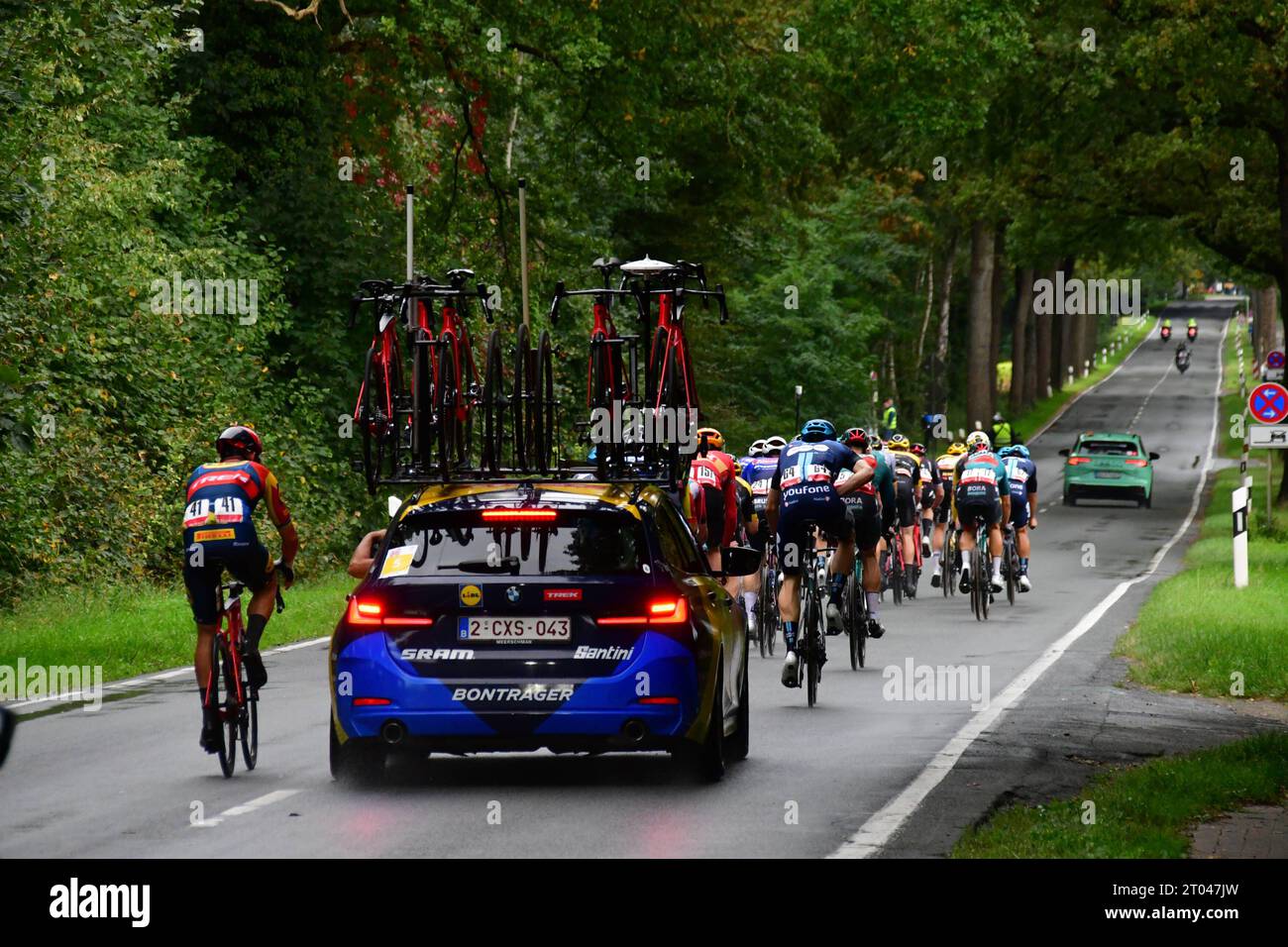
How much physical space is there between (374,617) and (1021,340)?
73824 mm

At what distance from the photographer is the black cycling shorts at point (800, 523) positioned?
1595 cm

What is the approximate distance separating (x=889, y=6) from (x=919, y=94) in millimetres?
1730

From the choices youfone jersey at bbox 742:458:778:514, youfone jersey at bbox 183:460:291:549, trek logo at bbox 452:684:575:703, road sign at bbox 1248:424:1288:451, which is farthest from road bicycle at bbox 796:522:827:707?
road sign at bbox 1248:424:1288:451

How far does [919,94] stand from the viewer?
38062 mm

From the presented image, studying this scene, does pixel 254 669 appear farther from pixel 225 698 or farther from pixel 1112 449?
pixel 1112 449

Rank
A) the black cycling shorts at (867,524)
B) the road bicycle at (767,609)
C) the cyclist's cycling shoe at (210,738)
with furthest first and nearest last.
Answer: the road bicycle at (767,609) → the black cycling shorts at (867,524) → the cyclist's cycling shoe at (210,738)

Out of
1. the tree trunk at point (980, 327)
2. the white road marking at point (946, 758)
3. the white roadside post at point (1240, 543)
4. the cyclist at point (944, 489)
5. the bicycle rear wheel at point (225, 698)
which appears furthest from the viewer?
the tree trunk at point (980, 327)

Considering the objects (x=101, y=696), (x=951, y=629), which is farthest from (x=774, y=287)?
(x=101, y=696)

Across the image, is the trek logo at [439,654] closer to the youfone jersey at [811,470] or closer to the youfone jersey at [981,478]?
the youfone jersey at [811,470]

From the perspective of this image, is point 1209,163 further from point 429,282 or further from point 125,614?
point 429,282

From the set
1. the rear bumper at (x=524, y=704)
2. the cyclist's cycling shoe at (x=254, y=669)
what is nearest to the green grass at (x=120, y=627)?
the cyclist's cycling shoe at (x=254, y=669)

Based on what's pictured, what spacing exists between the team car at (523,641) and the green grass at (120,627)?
7.19 m

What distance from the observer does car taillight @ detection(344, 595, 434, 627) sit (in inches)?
433
